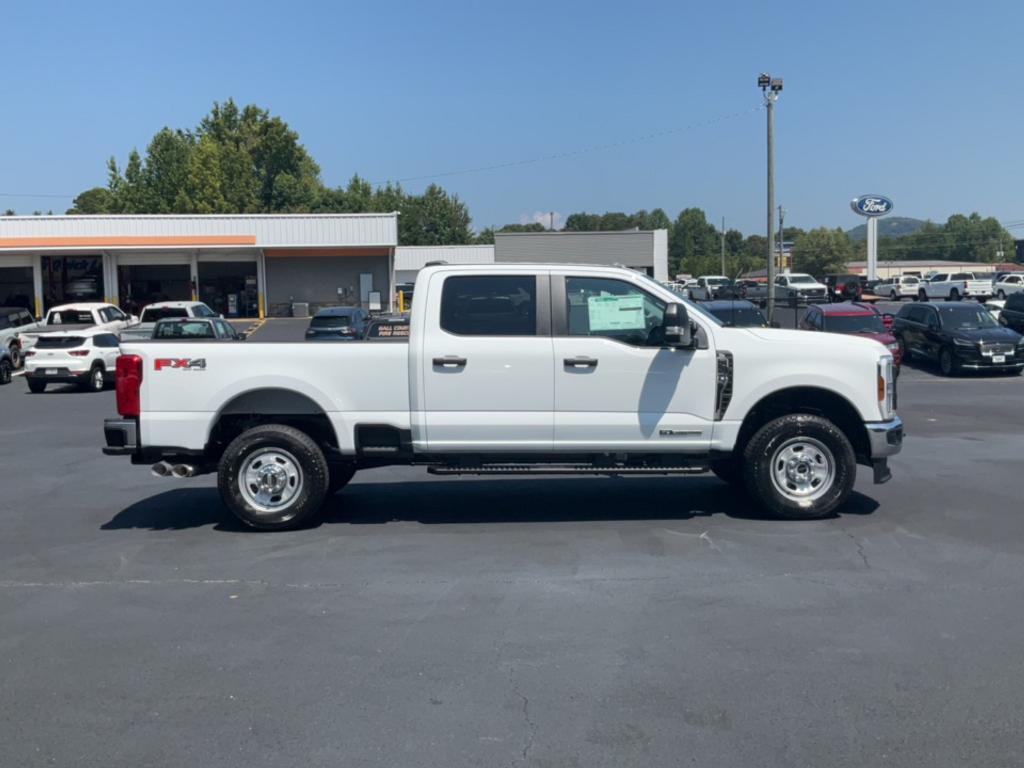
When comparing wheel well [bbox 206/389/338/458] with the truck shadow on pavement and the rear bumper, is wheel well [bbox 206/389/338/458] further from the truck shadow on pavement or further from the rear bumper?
the truck shadow on pavement

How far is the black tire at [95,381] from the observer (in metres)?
24.6

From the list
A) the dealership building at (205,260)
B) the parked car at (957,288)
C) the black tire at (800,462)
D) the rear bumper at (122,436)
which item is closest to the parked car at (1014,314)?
the parked car at (957,288)

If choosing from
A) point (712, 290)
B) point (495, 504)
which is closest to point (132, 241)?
point (712, 290)

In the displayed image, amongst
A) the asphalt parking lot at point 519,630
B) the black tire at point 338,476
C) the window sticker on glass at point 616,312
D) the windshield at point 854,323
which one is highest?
the window sticker on glass at point 616,312

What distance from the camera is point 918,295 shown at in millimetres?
62000

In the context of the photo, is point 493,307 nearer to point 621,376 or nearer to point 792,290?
point 621,376

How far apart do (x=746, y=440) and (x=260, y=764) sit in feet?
18.7

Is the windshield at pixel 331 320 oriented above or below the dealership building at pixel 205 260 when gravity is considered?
below

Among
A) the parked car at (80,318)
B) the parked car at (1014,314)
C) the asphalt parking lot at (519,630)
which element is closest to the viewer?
the asphalt parking lot at (519,630)

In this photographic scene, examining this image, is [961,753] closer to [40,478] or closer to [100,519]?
[100,519]

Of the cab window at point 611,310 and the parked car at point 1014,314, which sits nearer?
the cab window at point 611,310

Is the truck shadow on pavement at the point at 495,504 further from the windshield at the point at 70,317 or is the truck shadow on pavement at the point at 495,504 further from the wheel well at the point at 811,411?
the windshield at the point at 70,317

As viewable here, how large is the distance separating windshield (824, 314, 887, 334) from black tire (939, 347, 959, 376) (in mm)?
1869

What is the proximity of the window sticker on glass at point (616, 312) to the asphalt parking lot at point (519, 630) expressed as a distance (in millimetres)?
1687
